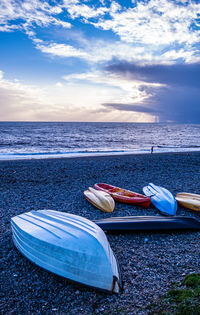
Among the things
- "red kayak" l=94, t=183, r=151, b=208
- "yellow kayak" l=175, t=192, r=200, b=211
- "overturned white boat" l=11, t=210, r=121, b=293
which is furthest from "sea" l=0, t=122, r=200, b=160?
"overturned white boat" l=11, t=210, r=121, b=293

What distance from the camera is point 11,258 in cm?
382

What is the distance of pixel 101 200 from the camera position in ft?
20.7

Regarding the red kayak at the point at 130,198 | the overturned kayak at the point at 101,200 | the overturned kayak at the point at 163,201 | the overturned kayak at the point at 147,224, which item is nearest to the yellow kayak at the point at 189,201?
the overturned kayak at the point at 163,201

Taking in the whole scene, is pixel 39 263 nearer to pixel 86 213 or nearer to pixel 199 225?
pixel 86 213

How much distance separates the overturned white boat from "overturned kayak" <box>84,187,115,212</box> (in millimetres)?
2127

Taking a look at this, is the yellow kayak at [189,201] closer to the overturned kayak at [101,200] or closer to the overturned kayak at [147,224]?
the overturned kayak at [147,224]

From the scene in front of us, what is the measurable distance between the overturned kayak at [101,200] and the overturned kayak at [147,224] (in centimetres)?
105

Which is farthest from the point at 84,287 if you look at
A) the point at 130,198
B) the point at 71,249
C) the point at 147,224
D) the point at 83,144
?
the point at 83,144

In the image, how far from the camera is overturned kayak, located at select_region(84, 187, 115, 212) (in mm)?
6075

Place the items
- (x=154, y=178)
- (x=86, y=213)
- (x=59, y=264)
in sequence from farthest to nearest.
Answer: (x=154, y=178)
(x=86, y=213)
(x=59, y=264)

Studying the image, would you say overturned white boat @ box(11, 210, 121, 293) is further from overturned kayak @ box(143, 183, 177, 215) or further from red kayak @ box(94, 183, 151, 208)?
overturned kayak @ box(143, 183, 177, 215)

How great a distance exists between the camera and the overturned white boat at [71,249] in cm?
298

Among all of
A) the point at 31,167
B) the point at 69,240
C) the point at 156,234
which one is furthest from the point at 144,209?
the point at 31,167

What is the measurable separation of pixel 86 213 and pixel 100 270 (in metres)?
3.02
